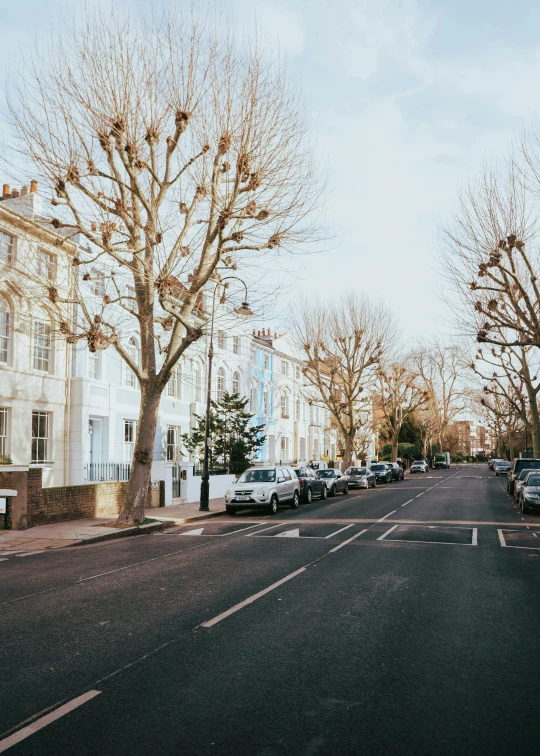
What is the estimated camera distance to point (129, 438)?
98.2 ft

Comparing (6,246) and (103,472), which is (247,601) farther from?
(103,472)

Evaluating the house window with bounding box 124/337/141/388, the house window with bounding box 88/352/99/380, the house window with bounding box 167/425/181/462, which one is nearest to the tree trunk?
the house window with bounding box 88/352/99/380

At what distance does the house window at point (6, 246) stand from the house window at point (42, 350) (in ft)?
8.38

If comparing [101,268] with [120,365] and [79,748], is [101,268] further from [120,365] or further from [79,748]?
[79,748]

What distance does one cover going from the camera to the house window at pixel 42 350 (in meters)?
24.1

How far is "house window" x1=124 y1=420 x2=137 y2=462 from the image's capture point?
29316 mm

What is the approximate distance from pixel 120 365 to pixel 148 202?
1250 cm

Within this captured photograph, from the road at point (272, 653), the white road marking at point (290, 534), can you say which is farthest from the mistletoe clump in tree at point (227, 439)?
the road at point (272, 653)

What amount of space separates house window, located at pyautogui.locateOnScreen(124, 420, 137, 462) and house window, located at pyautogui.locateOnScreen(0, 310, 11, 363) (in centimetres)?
754

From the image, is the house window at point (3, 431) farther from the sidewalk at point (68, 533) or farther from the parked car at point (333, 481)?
the parked car at point (333, 481)

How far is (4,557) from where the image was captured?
13.1 m

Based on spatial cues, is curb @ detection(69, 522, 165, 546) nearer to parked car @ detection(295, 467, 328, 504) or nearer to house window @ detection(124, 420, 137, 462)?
parked car @ detection(295, 467, 328, 504)

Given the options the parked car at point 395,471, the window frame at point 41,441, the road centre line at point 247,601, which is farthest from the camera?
the parked car at point 395,471

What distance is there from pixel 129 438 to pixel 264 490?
30.8 feet
